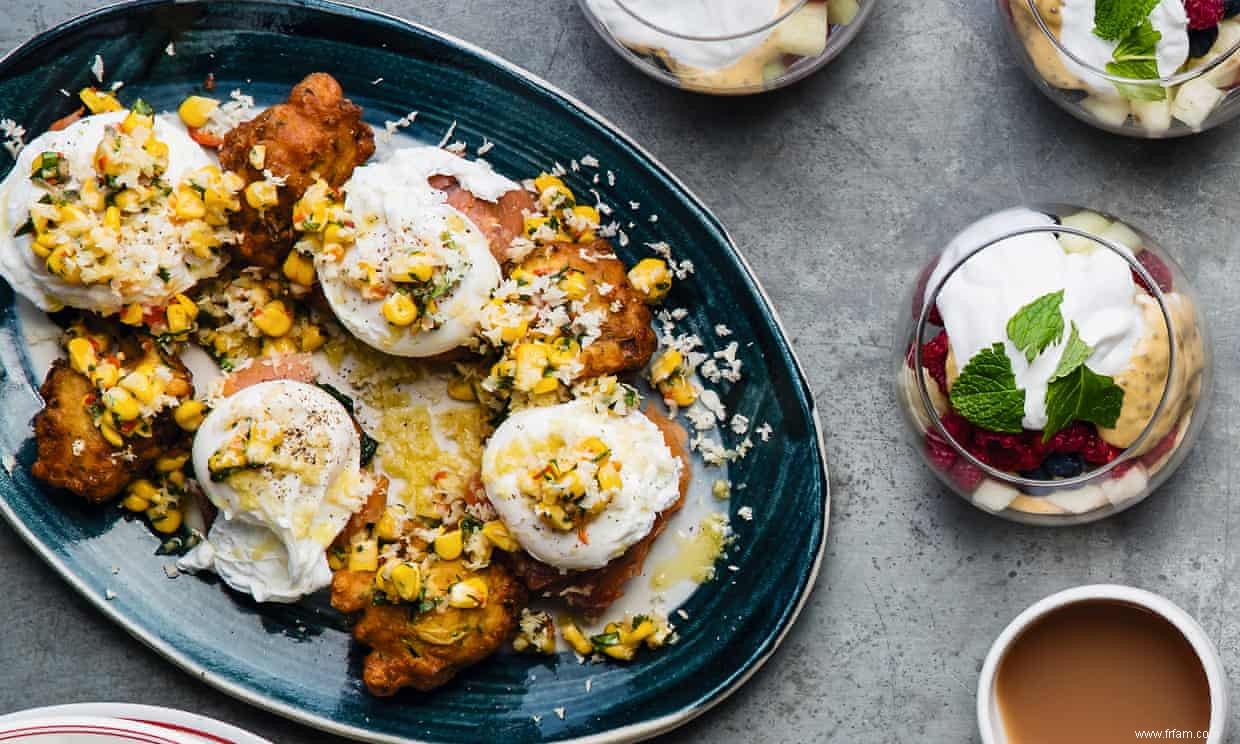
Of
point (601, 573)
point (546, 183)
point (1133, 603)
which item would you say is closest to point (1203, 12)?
point (1133, 603)

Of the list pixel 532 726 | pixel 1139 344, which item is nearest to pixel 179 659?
pixel 532 726

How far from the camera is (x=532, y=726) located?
3.22 m

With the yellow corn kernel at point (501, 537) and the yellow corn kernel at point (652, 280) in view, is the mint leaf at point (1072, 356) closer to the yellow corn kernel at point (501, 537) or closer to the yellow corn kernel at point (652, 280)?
the yellow corn kernel at point (652, 280)

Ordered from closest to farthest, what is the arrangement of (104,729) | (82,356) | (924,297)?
(104,729), (924,297), (82,356)

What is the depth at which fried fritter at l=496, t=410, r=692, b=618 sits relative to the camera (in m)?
3.12

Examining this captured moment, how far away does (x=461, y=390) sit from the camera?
324 cm

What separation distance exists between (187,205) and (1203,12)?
2413 mm

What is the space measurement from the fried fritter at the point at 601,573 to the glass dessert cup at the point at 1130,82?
1.27 meters

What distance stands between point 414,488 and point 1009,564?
1.56 m

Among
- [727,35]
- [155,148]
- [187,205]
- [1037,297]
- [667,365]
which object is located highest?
[727,35]

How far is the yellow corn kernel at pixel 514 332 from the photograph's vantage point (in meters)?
3.02

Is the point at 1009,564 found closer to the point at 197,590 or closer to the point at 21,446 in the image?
the point at 197,590

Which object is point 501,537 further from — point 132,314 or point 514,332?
point 132,314

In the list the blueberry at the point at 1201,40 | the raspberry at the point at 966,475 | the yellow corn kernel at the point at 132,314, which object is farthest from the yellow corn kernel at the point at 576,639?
the blueberry at the point at 1201,40
